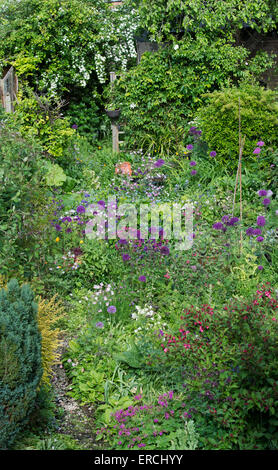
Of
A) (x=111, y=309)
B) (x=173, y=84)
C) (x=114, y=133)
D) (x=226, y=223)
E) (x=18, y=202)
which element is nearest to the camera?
(x=111, y=309)

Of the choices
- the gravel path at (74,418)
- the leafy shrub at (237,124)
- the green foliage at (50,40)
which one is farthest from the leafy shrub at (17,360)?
the green foliage at (50,40)

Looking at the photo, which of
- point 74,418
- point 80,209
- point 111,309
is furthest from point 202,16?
point 74,418

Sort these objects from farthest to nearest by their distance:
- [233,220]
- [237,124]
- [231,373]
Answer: [237,124], [233,220], [231,373]

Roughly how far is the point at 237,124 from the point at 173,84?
6.23ft

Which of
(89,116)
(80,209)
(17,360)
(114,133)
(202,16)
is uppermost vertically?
(202,16)

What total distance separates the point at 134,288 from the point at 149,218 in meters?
1.00

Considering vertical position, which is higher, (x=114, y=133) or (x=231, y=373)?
(x=231, y=373)

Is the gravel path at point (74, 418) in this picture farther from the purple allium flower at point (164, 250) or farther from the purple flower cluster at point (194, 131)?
the purple flower cluster at point (194, 131)

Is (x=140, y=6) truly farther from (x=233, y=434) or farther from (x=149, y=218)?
(x=233, y=434)

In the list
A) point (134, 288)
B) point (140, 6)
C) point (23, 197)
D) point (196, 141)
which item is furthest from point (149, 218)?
point (140, 6)

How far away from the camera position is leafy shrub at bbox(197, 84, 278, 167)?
6383 mm

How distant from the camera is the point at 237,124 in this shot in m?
6.47

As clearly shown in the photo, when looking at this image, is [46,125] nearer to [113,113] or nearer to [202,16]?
[113,113]

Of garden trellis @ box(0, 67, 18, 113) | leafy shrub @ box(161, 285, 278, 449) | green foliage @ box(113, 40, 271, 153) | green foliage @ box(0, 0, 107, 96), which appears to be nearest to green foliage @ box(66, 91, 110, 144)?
green foliage @ box(0, 0, 107, 96)
